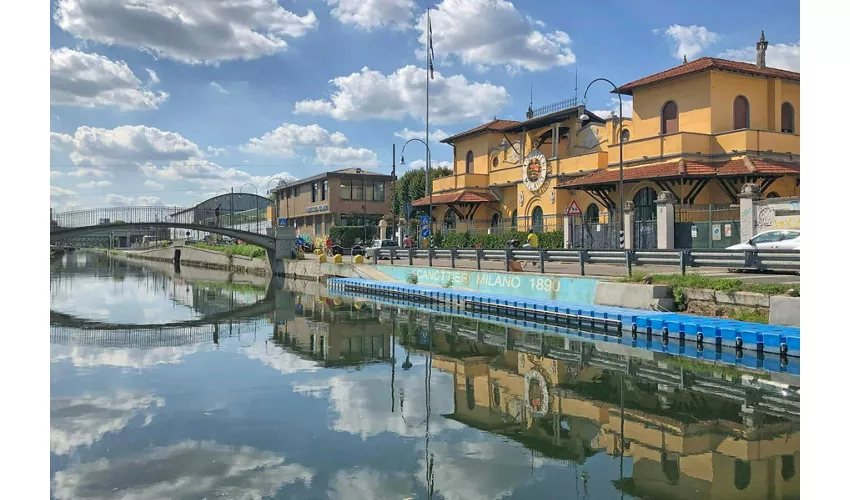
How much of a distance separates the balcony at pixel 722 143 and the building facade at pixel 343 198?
120 ft

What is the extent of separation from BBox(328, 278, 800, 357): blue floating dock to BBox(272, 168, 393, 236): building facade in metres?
39.2

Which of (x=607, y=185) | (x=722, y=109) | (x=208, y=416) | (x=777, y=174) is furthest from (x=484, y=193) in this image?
(x=208, y=416)

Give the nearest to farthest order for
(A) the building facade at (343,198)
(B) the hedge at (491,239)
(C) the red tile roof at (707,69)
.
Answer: (C) the red tile roof at (707,69) < (B) the hedge at (491,239) < (A) the building facade at (343,198)

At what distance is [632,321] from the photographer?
18266 millimetres

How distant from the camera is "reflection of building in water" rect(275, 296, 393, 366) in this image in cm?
1733

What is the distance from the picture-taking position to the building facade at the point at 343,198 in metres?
67.0

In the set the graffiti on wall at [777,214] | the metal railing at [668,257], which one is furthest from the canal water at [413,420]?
the graffiti on wall at [777,214]

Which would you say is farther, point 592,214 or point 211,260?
point 211,260

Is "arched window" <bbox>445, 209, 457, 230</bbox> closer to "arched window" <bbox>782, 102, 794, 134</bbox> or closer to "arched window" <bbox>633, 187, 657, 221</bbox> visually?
"arched window" <bbox>633, 187, 657, 221</bbox>

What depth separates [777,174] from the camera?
30.2 m

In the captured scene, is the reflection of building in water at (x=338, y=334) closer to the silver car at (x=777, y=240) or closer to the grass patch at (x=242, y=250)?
the silver car at (x=777, y=240)

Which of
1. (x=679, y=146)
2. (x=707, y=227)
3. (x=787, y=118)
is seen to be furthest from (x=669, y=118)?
(x=707, y=227)

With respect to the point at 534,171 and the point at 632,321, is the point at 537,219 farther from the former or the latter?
the point at 632,321

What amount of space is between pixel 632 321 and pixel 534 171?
26058 mm
